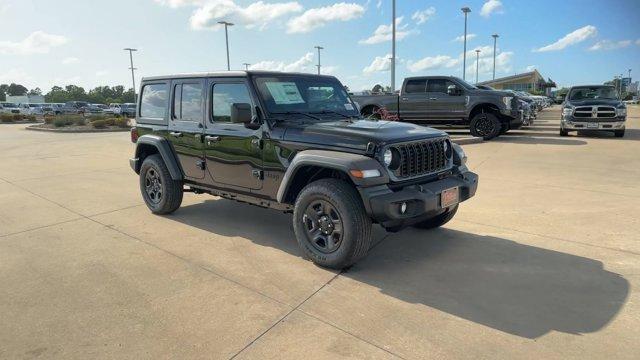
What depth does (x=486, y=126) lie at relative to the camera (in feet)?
45.8

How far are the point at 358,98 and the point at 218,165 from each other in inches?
418

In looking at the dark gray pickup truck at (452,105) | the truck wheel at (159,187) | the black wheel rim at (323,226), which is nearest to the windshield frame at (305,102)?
the black wheel rim at (323,226)

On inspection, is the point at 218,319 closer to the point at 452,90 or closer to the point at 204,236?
the point at 204,236

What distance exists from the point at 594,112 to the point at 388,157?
519 inches

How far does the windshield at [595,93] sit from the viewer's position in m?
14.7

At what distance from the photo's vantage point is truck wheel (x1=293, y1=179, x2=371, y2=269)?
3.75 m

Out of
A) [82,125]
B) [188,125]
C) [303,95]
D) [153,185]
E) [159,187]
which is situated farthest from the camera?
[82,125]

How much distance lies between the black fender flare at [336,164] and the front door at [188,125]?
5.01 ft

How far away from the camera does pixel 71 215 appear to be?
5906 mm

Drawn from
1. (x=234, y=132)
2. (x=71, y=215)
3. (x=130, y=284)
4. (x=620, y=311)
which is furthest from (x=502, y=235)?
(x=71, y=215)

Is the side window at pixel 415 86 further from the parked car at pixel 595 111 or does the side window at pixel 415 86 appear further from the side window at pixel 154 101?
the side window at pixel 154 101

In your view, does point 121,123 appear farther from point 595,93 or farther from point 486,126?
point 595,93

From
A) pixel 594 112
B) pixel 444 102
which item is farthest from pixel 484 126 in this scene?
pixel 594 112

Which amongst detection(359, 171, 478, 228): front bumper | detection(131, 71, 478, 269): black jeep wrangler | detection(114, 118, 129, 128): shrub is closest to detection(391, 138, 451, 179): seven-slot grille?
detection(131, 71, 478, 269): black jeep wrangler
